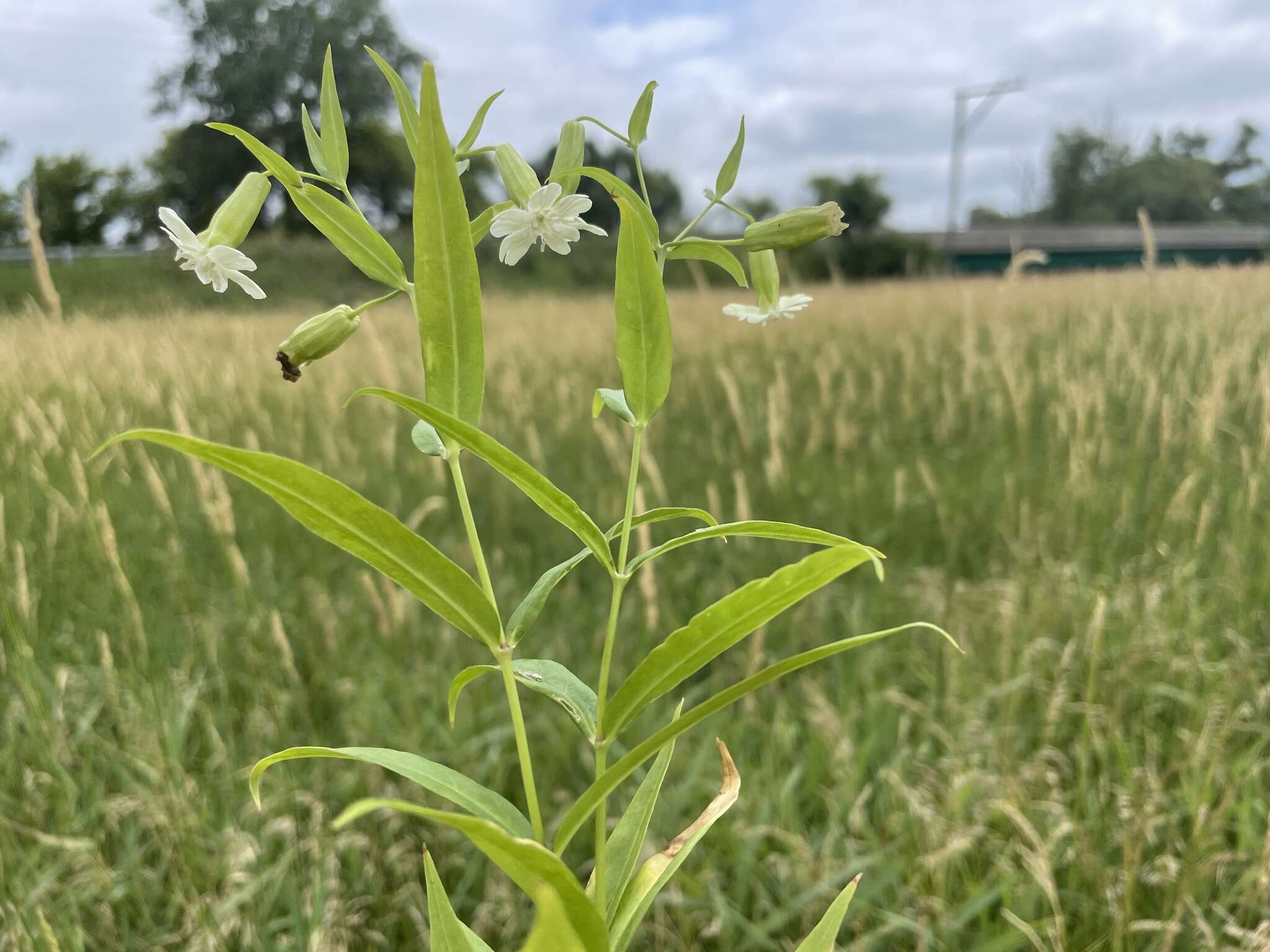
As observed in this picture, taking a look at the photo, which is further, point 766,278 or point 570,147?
point 766,278

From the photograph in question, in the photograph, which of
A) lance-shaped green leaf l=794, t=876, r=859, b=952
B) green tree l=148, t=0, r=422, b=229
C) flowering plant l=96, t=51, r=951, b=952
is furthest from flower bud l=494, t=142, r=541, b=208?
green tree l=148, t=0, r=422, b=229

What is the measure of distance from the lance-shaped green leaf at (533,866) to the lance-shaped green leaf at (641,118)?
0.30m

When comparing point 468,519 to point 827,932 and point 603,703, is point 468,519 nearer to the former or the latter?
point 603,703

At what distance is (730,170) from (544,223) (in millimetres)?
104

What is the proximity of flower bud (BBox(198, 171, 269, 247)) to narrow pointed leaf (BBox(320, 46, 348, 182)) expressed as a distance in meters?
0.06

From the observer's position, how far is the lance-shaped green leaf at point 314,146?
1.14ft

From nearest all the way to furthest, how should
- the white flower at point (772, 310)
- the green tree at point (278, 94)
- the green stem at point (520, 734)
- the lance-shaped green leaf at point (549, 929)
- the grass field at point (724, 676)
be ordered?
the lance-shaped green leaf at point (549, 929) → the green stem at point (520, 734) → the white flower at point (772, 310) → the grass field at point (724, 676) → the green tree at point (278, 94)

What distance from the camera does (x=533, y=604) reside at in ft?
1.17

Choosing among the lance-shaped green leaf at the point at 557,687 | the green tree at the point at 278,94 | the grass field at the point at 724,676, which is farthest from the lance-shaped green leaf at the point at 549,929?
the green tree at the point at 278,94

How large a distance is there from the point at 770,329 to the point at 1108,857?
10.4 ft

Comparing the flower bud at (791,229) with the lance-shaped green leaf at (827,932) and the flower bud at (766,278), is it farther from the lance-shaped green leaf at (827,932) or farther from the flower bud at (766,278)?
the lance-shaped green leaf at (827,932)

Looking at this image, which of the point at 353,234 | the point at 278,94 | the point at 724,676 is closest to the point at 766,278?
the point at 353,234

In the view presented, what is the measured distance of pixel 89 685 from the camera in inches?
50.1

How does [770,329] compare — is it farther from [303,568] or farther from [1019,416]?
[303,568]
